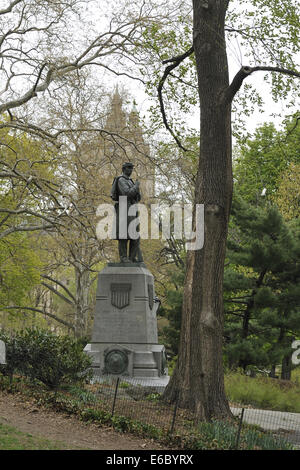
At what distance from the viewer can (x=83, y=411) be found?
9898mm

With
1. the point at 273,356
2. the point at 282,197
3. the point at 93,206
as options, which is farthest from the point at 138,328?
the point at 282,197

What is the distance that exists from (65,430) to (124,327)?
568 cm

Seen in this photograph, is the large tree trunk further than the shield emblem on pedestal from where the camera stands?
No

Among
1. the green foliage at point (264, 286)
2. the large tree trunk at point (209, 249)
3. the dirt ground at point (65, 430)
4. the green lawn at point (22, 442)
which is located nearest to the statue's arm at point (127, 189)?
the large tree trunk at point (209, 249)

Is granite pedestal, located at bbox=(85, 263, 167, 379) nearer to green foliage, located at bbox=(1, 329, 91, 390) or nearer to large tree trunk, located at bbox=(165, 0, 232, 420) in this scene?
green foliage, located at bbox=(1, 329, 91, 390)

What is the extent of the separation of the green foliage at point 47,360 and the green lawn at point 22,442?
9.57ft

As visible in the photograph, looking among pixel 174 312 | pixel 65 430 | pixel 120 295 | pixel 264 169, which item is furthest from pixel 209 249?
pixel 264 169

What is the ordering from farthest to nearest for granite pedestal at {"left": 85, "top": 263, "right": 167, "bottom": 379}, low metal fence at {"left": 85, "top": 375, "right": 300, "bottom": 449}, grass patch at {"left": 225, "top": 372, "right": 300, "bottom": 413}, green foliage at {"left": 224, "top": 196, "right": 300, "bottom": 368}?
green foliage at {"left": 224, "top": 196, "right": 300, "bottom": 368}, grass patch at {"left": 225, "top": 372, "right": 300, "bottom": 413}, granite pedestal at {"left": 85, "top": 263, "right": 167, "bottom": 379}, low metal fence at {"left": 85, "top": 375, "right": 300, "bottom": 449}

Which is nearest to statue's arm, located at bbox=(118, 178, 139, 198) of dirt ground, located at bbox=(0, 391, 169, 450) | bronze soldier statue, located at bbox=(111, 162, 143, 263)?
bronze soldier statue, located at bbox=(111, 162, 143, 263)

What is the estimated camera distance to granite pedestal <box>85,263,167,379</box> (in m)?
14.2

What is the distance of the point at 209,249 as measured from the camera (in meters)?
11.1

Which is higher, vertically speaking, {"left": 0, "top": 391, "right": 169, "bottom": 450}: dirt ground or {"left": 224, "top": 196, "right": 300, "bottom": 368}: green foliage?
{"left": 224, "top": 196, "right": 300, "bottom": 368}: green foliage

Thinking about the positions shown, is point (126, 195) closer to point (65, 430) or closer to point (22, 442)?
point (65, 430)
